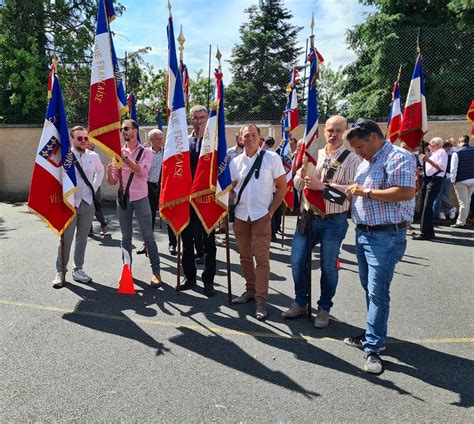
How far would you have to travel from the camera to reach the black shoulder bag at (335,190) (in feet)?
12.5

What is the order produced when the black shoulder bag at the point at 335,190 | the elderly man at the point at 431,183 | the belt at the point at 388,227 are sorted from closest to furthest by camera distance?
the belt at the point at 388,227
the black shoulder bag at the point at 335,190
the elderly man at the point at 431,183

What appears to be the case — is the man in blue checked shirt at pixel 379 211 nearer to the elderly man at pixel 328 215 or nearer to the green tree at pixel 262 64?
the elderly man at pixel 328 215

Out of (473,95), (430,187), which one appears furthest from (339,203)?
(473,95)

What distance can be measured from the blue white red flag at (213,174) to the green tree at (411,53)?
35.4 feet

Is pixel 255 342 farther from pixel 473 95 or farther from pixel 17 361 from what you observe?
pixel 473 95

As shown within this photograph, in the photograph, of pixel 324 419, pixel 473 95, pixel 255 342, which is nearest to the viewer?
pixel 324 419

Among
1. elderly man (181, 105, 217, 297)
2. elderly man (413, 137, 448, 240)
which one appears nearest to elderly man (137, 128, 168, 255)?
elderly man (181, 105, 217, 297)

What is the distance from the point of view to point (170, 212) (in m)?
5.11

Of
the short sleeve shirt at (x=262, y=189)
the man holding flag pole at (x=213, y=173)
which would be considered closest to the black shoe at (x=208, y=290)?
the man holding flag pole at (x=213, y=173)

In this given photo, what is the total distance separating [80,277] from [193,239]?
1696 mm

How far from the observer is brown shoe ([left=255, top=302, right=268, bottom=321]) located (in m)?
4.52

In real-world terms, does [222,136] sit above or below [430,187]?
above

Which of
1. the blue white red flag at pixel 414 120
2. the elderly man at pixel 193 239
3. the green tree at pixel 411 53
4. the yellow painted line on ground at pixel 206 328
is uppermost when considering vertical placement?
the green tree at pixel 411 53

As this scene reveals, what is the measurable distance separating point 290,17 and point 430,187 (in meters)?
28.4
